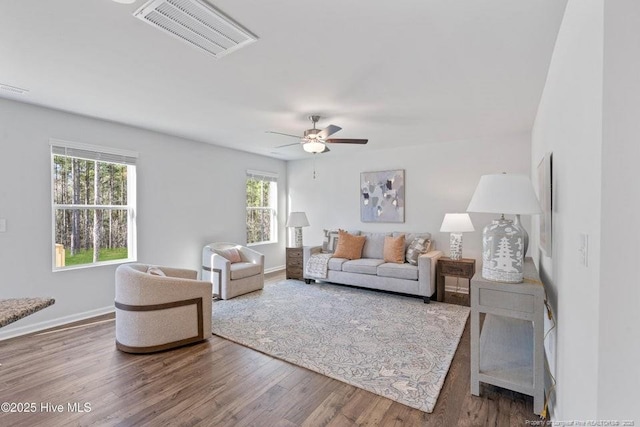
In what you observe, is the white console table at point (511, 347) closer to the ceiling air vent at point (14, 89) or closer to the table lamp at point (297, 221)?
the table lamp at point (297, 221)

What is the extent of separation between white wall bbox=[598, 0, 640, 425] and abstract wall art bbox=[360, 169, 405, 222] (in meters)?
4.40

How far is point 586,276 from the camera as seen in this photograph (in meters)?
1.18

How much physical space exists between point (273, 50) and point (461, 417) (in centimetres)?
278

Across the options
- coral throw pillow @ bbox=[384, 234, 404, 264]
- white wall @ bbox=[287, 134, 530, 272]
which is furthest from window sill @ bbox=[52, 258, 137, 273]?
coral throw pillow @ bbox=[384, 234, 404, 264]

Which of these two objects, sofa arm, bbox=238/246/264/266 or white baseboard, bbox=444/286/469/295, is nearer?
white baseboard, bbox=444/286/469/295

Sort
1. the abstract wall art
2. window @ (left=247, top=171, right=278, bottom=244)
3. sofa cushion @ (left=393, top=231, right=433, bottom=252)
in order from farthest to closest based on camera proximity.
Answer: window @ (left=247, top=171, right=278, bottom=244) → the abstract wall art → sofa cushion @ (left=393, top=231, right=433, bottom=252)

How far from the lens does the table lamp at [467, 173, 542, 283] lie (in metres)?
1.92

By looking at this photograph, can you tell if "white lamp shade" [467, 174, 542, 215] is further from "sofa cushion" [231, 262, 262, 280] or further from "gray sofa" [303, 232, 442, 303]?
"sofa cushion" [231, 262, 262, 280]

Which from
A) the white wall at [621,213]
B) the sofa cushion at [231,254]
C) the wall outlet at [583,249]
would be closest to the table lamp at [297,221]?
the sofa cushion at [231,254]

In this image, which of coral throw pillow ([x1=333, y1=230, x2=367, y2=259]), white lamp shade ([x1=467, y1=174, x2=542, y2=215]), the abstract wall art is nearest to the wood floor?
white lamp shade ([x1=467, y1=174, x2=542, y2=215])

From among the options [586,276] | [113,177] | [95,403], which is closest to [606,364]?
[586,276]

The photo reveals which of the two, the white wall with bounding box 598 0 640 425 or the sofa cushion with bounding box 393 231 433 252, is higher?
the white wall with bounding box 598 0 640 425

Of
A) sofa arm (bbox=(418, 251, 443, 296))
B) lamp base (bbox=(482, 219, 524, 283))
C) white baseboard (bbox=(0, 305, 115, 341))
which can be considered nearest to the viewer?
lamp base (bbox=(482, 219, 524, 283))

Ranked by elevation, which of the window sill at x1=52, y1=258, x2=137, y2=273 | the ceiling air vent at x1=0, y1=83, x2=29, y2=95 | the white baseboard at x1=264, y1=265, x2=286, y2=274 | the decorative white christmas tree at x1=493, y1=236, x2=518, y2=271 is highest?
the ceiling air vent at x1=0, y1=83, x2=29, y2=95
